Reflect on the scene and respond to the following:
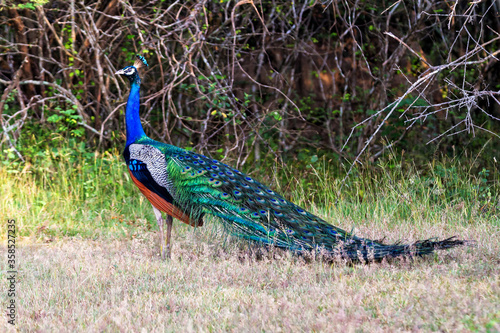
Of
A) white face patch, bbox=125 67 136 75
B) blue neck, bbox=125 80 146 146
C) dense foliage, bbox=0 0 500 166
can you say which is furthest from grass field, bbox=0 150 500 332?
white face patch, bbox=125 67 136 75

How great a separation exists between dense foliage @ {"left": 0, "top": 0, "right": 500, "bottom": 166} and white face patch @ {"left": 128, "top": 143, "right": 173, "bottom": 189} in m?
2.10

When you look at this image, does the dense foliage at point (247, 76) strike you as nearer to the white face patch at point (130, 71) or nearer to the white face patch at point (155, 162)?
the white face patch at point (130, 71)

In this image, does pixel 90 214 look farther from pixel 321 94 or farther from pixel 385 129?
pixel 321 94

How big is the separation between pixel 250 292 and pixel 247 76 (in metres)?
5.32

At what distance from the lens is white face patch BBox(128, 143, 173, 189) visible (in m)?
5.06

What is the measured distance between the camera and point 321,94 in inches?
391

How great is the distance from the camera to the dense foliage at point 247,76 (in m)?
7.58

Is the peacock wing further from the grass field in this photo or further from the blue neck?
the blue neck

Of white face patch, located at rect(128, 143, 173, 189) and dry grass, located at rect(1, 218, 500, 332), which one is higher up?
white face patch, located at rect(128, 143, 173, 189)

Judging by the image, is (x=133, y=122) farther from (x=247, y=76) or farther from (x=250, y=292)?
(x=247, y=76)

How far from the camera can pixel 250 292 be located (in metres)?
3.74

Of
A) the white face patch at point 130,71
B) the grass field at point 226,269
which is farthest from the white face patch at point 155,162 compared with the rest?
the white face patch at point 130,71

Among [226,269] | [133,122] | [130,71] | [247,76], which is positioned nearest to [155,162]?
[133,122]

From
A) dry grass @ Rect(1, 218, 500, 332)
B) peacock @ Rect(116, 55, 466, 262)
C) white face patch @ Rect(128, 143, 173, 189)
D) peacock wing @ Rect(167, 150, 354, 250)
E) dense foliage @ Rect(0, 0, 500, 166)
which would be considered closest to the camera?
dry grass @ Rect(1, 218, 500, 332)
